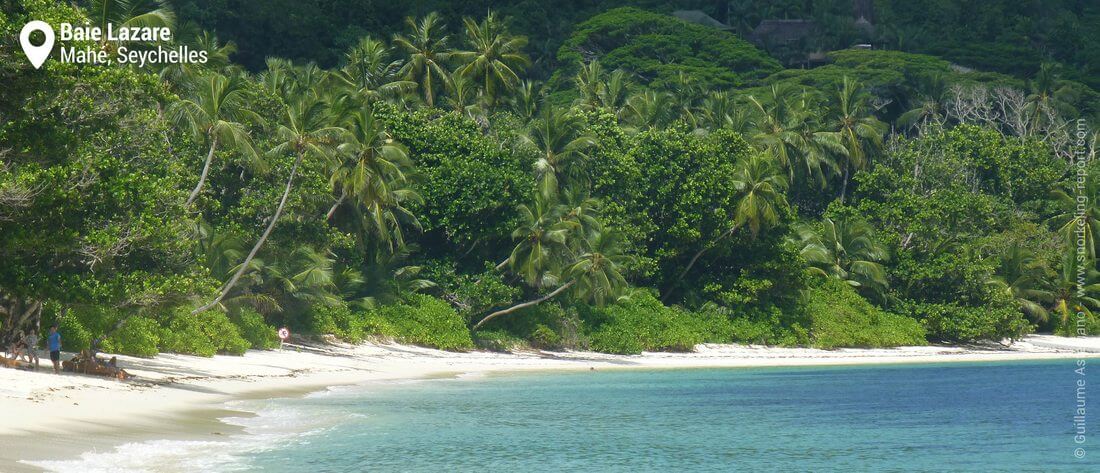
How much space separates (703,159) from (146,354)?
985 inches

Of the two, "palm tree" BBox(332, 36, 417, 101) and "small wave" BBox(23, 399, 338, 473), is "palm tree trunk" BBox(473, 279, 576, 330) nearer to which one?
"palm tree" BBox(332, 36, 417, 101)

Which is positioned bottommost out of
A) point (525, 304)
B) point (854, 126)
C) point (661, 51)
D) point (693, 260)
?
point (525, 304)

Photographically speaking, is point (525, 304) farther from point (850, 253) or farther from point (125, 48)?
point (850, 253)

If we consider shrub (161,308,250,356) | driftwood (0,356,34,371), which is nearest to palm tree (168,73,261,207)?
shrub (161,308,250,356)

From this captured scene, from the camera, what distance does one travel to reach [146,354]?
28.6 meters

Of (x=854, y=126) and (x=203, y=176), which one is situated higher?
(x=854, y=126)

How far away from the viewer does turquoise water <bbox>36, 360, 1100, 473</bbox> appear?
18.5 metres

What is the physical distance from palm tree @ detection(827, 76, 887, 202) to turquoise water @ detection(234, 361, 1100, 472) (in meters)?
25.4

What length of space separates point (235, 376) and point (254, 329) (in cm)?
563

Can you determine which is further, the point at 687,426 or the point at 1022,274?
the point at 1022,274

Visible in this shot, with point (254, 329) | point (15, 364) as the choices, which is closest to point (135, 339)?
point (15, 364)

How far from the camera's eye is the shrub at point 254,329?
34.1 metres

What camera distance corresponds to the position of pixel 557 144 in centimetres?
4569

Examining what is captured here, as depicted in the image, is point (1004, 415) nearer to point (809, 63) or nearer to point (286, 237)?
point (286, 237)
